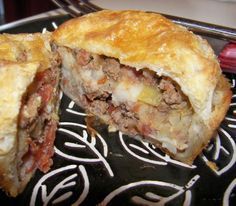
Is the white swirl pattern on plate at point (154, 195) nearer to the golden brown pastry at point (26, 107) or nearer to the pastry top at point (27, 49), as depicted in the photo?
the golden brown pastry at point (26, 107)

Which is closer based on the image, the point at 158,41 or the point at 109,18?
the point at 158,41

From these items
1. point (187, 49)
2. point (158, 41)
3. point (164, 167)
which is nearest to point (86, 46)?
point (158, 41)

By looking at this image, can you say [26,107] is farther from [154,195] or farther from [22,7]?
[22,7]

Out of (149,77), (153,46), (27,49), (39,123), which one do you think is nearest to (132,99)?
(149,77)

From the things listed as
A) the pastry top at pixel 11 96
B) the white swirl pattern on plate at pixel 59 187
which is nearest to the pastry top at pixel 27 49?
the pastry top at pixel 11 96

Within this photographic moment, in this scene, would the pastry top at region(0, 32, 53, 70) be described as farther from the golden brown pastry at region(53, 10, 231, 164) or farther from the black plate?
the black plate

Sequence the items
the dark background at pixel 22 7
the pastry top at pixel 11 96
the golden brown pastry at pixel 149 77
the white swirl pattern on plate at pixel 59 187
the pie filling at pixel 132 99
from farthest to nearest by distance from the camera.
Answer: the dark background at pixel 22 7 < the pie filling at pixel 132 99 < the golden brown pastry at pixel 149 77 < the white swirl pattern on plate at pixel 59 187 < the pastry top at pixel 11 96

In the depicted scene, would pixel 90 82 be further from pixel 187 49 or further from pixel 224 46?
pixel 224 46
